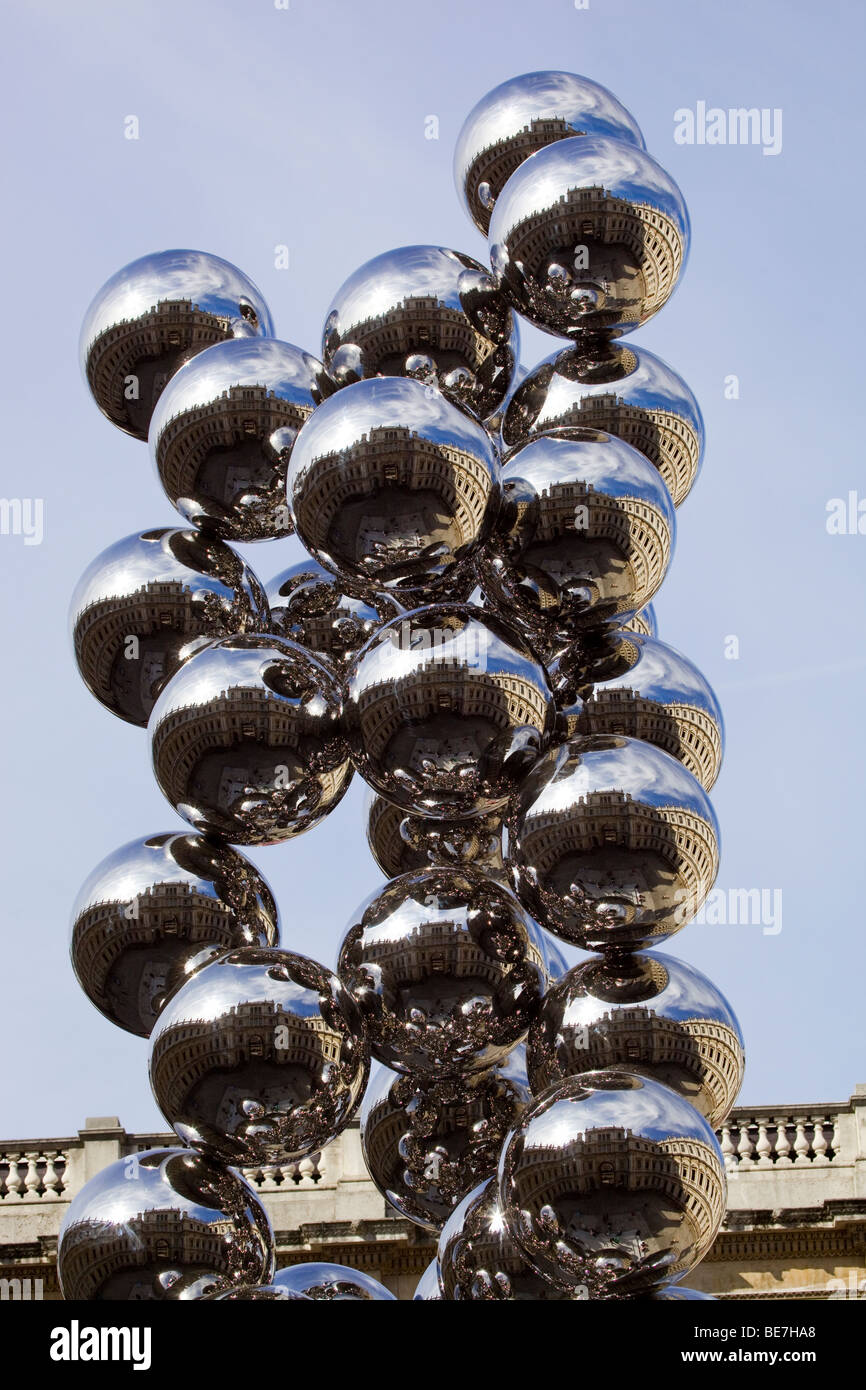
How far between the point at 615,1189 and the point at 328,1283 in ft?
3.17

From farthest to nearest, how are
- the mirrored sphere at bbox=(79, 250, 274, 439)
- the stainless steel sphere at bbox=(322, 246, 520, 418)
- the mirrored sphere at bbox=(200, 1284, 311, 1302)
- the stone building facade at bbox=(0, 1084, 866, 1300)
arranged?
1. the stone building facade at bbox=(0, 1084, 866, 1300)
2. the mirrored sphere at bbox=(79, 250, 274, 439)
3. the stainless steel sphere at bbox=(322, 246, 520, 418)
4. the mirrored sphere at bbox=(200, 1284, 311, 1302)

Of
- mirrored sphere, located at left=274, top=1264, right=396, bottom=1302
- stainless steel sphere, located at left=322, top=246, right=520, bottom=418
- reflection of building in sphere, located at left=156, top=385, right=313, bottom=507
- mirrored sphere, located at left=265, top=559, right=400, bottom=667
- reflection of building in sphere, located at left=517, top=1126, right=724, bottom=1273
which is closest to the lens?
reflection of building in sphere, located at left=517, top=1126, right=724, bottom=1273

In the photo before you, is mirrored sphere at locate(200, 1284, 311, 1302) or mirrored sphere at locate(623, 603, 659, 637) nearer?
mirrored sphere at locate(200, 1284, 311, 1302)

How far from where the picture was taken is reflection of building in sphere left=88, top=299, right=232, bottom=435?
13.9ft

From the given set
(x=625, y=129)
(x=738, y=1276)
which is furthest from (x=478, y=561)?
(x=738, y=1276)

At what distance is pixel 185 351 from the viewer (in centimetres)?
425

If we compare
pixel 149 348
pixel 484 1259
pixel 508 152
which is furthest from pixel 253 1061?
pixel 508 152

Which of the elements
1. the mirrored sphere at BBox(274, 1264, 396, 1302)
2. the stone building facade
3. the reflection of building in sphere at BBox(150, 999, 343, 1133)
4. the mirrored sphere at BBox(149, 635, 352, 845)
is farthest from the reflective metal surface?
the stone building facade

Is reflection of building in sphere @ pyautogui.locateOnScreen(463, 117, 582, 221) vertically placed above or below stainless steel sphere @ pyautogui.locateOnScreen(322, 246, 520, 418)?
above

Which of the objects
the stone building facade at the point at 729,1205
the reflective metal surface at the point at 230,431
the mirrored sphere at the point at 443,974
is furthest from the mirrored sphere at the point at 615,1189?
the stone building facade at the point at 729,1205

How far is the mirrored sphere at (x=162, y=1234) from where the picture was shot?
131 inches

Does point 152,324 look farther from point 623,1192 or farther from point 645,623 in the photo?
point 623,1192

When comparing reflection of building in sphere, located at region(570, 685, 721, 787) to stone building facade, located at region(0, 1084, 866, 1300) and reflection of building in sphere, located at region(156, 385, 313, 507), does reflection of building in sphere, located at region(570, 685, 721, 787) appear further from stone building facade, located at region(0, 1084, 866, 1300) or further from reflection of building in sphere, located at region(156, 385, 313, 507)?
stone building facade, located at region(0, 1084, 866, 1300)
